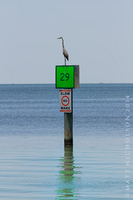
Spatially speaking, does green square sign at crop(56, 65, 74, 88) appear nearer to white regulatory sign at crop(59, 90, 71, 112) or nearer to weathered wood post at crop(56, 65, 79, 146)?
weathered wood post at crop(56, 65, 79, 146)

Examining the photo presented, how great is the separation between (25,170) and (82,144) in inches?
338

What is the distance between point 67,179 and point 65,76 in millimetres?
7099

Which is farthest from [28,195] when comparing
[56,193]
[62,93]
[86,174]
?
[62,93]

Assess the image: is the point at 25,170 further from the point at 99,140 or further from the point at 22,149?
the point at 99,140

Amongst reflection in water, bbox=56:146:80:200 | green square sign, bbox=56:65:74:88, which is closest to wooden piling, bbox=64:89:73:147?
green square sign, bbox=56:65:74:88

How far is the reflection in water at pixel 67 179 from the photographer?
12274 millimetres

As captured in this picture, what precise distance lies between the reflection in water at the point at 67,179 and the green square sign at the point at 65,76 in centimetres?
303

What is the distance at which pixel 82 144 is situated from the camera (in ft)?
79.0

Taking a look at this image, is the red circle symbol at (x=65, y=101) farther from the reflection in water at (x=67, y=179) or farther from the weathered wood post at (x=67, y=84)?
the reflection in water at (x=67, y=179)

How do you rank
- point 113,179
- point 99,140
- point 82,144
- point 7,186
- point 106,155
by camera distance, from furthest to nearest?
point 99,140, point 82,144, point 106,155, point 113,179, point 7,186

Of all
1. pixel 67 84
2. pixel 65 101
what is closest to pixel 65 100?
pixel 65 101

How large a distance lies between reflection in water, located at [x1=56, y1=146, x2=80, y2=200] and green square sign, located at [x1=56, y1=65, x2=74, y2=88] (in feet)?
9.94

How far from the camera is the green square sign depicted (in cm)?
2062

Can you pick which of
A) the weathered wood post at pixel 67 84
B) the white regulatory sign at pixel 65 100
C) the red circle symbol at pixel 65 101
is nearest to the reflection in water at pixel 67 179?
the weathered wood post at pixel 67 84
